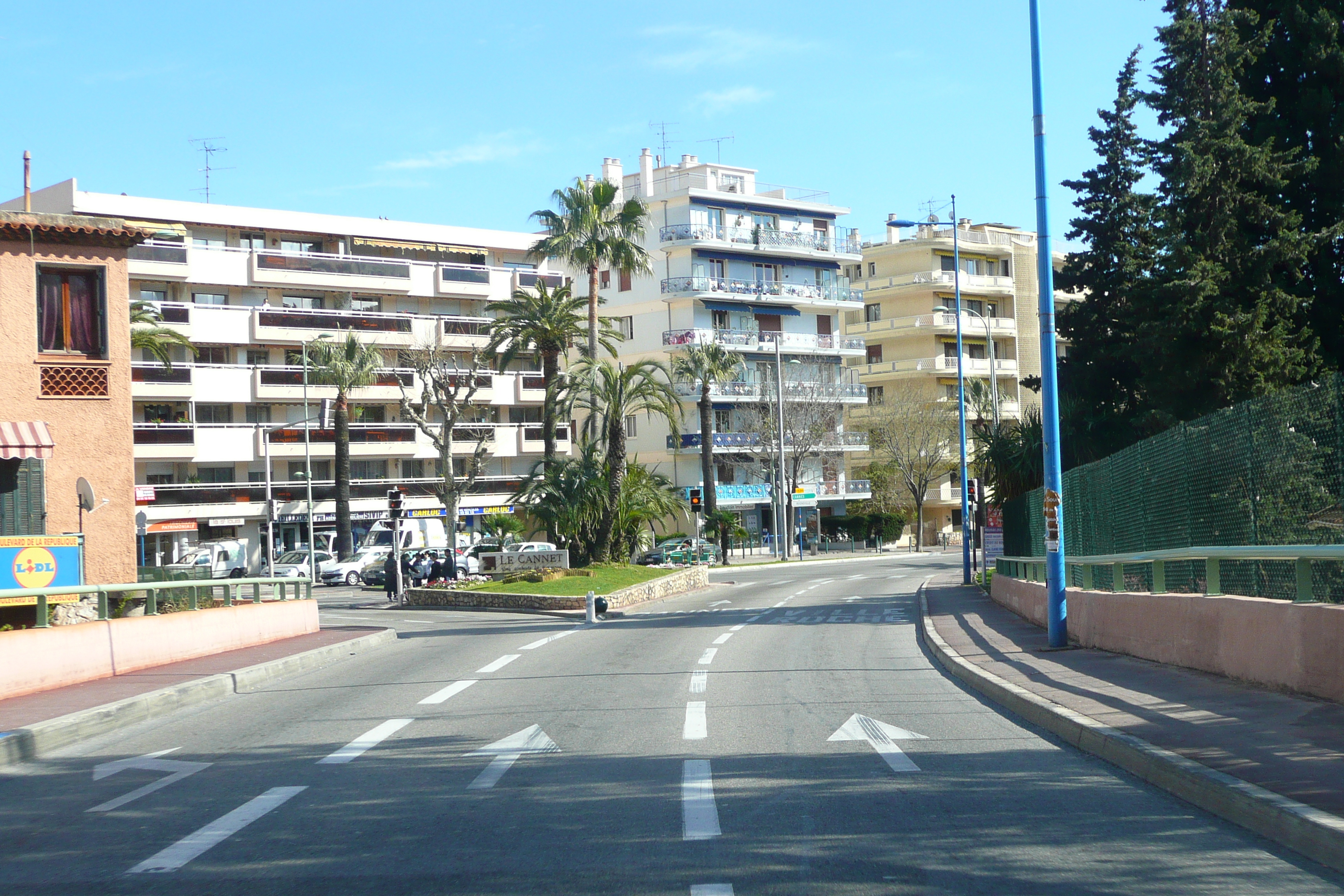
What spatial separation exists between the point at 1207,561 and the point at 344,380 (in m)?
53.2

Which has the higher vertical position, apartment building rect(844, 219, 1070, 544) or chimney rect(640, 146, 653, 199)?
chimney rect(640, 146, 653, 199)

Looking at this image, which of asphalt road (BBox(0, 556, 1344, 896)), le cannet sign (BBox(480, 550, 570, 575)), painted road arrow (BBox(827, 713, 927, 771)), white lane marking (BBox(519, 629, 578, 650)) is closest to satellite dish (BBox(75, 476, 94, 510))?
white lane marking (BBox(519, 629, 578, 650))

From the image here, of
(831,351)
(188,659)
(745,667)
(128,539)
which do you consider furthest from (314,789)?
(831,351)

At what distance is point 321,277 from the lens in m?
69.2

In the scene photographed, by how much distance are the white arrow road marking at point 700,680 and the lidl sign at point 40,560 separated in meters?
10.7

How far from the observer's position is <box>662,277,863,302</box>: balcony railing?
2990 inches

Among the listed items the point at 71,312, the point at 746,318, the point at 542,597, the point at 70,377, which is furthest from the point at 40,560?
the point at 746,318

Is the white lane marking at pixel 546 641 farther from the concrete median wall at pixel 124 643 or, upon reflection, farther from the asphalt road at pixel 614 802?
the asphalt road at pixel 614 802

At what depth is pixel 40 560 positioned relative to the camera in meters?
21.0

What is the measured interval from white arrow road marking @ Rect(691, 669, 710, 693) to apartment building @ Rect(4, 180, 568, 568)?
45.6m

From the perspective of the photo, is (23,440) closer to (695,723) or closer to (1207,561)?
(695,723)

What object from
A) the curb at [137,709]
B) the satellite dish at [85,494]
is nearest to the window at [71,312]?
the satellite dish at [85,494]

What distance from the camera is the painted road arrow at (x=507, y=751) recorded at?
8.45 meters

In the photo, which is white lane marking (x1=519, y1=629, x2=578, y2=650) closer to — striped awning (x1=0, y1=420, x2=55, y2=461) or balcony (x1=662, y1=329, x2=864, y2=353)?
striped awning (x1=0, y1=420, x2=55, y2=461)
